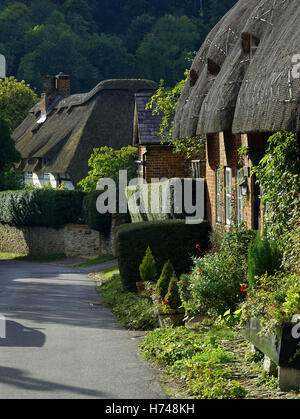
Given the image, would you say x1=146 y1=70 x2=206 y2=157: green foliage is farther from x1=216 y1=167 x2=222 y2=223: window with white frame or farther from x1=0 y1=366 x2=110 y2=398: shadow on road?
x1=0 y1=366 x2=110 y2=398: shadow on road

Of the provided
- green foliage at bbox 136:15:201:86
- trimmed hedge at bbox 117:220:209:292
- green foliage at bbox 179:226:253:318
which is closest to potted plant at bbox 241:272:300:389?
green foliage at bbox 179:226:253:318

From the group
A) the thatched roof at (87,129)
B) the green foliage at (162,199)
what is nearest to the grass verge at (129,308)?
the green foliage at (162,199)

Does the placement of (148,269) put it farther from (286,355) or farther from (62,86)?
(62,86)

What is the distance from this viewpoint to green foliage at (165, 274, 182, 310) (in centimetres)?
1541

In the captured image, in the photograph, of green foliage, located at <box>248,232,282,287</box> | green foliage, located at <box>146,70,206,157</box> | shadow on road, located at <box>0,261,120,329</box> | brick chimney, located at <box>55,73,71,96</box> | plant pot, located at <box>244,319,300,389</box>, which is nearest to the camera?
plant pot, located at <box>244,319,300,389</box>

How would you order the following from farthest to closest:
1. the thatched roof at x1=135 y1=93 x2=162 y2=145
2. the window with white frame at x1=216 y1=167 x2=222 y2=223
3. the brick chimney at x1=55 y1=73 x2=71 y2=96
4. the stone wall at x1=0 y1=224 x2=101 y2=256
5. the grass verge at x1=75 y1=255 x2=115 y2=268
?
the brick chimney at x1=55 y1=73 x2=71 y2=96
the stone wall at x1=0 y1=224 x2=101 y2=256
the grass verge at x1=75 y1=255 x2=115 y2=268
the thatched roof at x1=135 y1=93 x2=162 y2=145
the window with white frame at x1=216 y1=167 x2=222 y2=223

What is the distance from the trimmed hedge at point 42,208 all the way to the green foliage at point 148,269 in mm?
23227

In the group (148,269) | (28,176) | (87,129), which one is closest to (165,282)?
(148,269)

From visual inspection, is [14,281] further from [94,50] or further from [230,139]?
[94,50]

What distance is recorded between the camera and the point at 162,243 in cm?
2141

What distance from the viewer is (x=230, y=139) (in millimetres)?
18922

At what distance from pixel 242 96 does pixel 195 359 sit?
549 cm

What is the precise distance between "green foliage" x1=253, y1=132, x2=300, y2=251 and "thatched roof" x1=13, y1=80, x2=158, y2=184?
34.6 metres
